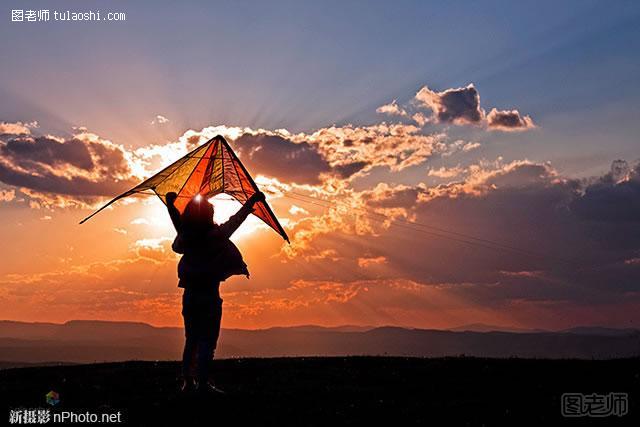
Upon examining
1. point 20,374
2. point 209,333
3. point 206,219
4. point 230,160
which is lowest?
point 20,374

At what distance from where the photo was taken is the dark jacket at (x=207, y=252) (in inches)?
609

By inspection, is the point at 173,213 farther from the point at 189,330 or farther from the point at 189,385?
the point at 189,385

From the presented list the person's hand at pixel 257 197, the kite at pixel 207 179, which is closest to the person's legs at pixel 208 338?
the person's hand at pixel 257 197

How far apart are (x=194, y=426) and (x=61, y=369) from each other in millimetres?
12919

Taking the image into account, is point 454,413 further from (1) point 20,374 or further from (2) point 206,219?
(1) point 20,374

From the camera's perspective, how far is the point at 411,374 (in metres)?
20.0

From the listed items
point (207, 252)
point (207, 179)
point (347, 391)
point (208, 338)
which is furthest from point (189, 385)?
point (207, 179)

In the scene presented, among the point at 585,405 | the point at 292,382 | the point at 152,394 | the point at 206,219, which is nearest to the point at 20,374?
the point at 152,394

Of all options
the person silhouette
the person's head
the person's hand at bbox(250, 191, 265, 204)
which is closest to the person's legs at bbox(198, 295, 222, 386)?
the person silhouette

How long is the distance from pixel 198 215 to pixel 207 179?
4604mm

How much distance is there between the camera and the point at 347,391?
56.0ft

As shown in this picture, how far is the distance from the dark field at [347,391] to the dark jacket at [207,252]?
2.67 m

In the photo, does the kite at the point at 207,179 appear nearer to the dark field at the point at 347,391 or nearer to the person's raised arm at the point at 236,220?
the person's raised arm at the point at 236,220

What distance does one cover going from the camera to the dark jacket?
50.8 feet
